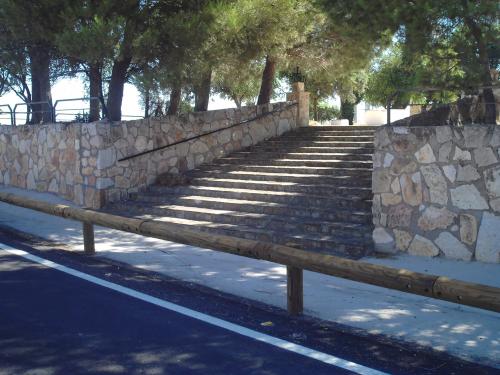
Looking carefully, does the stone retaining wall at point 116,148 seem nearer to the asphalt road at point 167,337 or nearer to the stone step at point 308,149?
the stone step at point 308,149

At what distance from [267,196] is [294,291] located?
5277 millimetres

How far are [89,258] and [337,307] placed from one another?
385cm

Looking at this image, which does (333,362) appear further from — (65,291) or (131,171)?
(131,171)

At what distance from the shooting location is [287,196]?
10.6 meters

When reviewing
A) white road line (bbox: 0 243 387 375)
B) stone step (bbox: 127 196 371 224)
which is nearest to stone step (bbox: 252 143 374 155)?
stone step (bbox: 127 196 371 224)

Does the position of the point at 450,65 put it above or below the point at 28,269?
above

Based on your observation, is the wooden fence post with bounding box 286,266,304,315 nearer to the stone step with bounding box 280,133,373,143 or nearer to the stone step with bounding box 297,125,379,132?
the stone step with bounding box 280,133,373,143

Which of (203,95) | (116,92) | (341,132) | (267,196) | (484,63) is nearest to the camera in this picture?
(484,63)

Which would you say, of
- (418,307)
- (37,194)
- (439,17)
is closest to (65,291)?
(418,307)

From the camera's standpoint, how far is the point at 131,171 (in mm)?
12766

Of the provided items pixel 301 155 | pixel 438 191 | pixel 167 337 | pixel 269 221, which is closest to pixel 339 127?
pixel 301 155

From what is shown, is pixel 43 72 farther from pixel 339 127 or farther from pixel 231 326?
pixel 231 326

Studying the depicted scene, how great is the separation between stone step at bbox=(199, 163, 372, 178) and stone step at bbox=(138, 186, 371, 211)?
1085mm

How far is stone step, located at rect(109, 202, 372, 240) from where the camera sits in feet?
28.6
